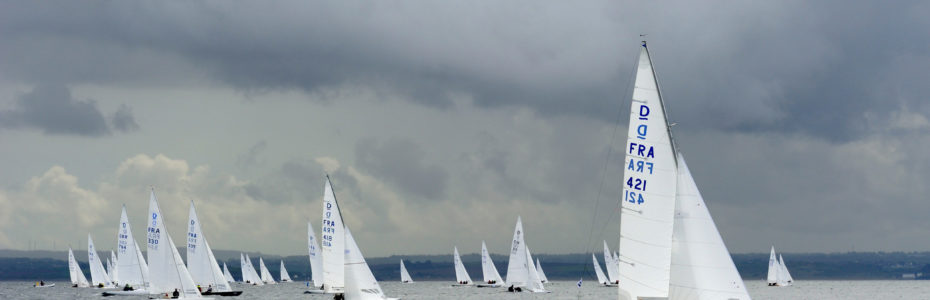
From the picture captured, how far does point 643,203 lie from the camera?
36.9m

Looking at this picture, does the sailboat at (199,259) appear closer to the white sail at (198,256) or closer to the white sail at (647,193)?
the white sail at (198,256)

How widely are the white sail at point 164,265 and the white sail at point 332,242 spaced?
10.3 metres

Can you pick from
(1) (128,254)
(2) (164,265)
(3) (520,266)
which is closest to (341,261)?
(2) (164,265)

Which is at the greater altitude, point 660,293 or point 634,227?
point 634,227

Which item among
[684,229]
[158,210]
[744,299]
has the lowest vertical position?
[744,299]

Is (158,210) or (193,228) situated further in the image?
(193,228)

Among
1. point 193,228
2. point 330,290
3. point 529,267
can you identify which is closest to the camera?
point 330,290

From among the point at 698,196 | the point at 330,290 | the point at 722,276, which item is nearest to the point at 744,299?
the point at 722,276

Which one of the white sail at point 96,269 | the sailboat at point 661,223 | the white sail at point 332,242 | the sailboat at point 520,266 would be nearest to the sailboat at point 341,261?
the white sail at point 332,242

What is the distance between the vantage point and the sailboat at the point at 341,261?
6394cm

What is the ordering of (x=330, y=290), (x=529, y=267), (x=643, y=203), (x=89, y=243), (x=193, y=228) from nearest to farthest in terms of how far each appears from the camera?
(x=643, y=203)
(x=330, y=290)
(x=193, y=228)
(x=529, y=267)
(x=89, y=243)

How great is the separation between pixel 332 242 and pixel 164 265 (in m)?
13.9

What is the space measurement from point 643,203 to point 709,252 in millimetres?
3341

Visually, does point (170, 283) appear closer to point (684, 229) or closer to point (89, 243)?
point (684, 229)
